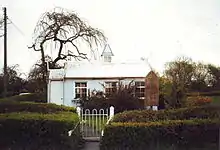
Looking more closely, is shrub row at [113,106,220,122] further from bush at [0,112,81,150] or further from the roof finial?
the roof finial

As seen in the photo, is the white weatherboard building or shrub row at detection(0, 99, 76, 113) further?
the white weatherboard building

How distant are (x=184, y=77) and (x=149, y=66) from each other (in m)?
2.67

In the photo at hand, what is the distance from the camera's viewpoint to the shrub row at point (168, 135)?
32.6 ft

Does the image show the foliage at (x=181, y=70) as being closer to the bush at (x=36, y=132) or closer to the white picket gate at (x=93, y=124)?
the white picket gate at (x=93, y=124)

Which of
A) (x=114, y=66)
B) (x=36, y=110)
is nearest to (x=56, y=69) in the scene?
(x=114, y=66)

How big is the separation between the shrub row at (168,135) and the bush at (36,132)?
47.1 inches

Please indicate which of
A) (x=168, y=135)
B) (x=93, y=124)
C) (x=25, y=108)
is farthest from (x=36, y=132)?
(x=25, y=108)

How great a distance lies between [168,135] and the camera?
32.6ft

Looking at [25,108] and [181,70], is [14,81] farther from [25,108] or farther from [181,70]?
[25,108]

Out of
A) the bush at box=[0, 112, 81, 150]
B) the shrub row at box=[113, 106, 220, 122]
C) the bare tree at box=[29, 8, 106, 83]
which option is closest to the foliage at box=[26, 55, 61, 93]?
the bare tree at box=[29, 8, 106, 83]

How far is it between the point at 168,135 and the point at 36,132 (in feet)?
10.1

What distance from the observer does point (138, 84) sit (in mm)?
28938

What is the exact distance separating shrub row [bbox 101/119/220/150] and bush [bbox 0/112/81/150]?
1.20m

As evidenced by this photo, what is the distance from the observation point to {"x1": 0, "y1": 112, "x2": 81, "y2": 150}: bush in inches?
407
